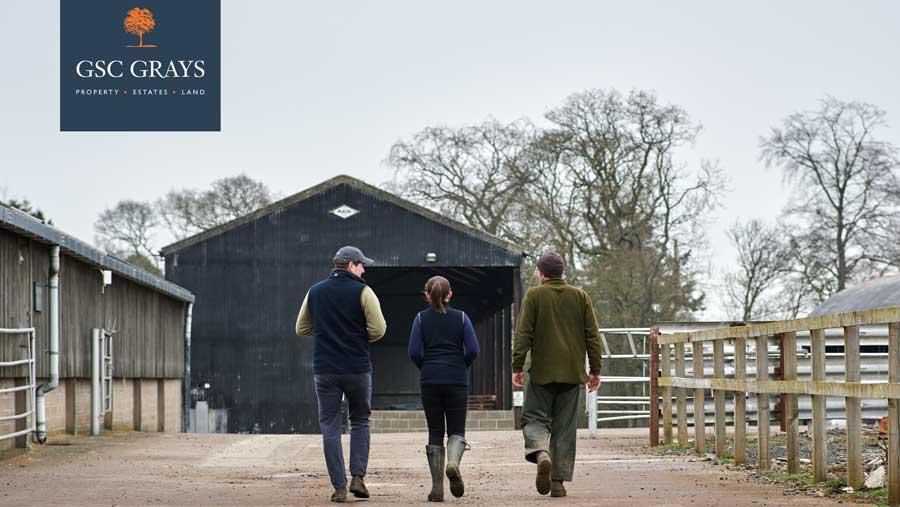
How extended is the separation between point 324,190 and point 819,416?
2827 cm

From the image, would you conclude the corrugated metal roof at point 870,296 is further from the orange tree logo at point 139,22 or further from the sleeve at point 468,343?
the sleeve at point 468,343

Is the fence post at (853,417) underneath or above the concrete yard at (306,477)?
above

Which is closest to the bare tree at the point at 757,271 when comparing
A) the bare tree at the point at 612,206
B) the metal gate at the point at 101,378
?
the bare tree at the point at 612,206

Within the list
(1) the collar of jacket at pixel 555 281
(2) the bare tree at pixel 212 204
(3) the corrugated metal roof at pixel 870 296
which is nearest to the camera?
(1) the collar of jacket at pixel 555 281

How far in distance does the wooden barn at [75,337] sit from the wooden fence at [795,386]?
22.5 ft

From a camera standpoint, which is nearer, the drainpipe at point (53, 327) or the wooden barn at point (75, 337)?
the wooden barn at point (75, 337)

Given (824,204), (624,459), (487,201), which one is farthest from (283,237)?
(624,459)

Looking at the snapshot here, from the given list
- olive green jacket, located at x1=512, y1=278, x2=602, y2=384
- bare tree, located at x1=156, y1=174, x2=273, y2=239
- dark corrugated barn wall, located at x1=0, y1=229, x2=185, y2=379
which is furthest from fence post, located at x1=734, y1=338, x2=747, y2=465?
bare tree, located at x1=156, y1=174, x2=273, y2=239

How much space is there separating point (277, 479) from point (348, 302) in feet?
8.49

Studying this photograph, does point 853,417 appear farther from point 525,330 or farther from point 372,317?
point 372,317

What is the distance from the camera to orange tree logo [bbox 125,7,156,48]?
2795 centimetres

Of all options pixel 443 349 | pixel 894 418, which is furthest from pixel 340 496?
pixel 894 418

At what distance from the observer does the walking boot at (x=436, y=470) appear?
9812 millimetres

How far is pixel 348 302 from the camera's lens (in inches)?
395
